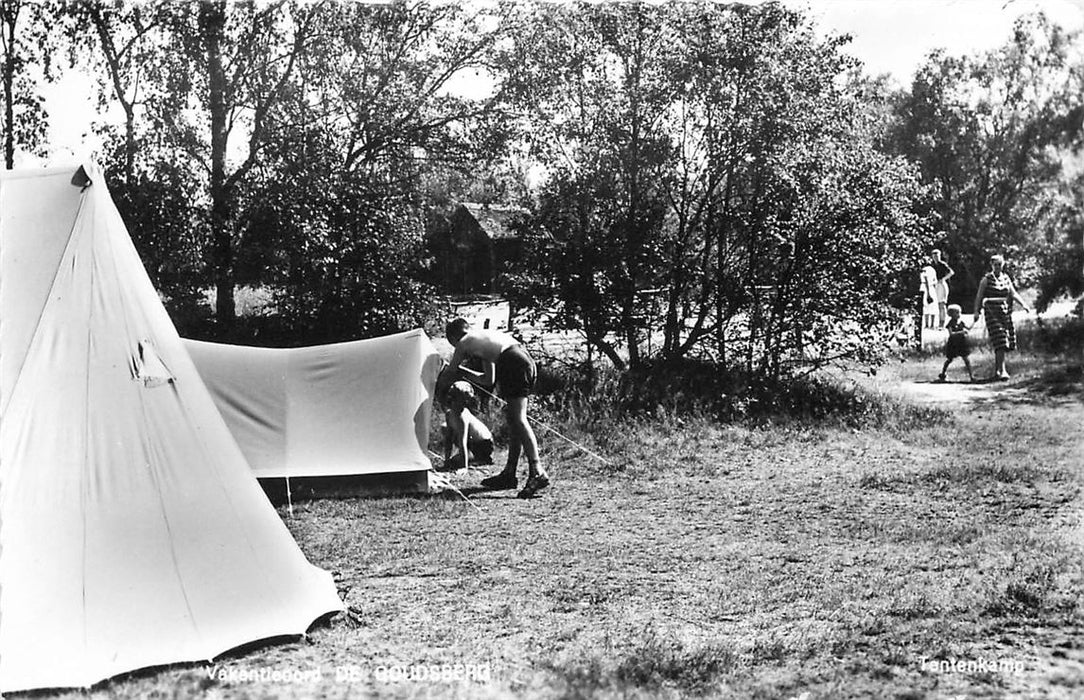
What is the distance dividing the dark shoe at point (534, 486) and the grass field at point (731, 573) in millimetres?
104

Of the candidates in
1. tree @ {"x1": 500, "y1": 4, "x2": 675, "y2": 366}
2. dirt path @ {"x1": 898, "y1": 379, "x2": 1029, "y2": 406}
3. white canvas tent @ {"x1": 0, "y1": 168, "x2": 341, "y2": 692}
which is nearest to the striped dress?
dirt path @ {"x1": 898, "y1": 379, "x2": 1029, "y2": 406}

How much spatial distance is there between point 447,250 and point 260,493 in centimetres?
519

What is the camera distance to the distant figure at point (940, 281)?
10.4 metres

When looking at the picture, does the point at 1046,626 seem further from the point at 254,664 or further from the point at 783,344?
the point at 783,344

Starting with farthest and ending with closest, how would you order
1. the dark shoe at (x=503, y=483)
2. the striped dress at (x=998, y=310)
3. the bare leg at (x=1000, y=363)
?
the bare leg at (x=1000, y=363), the striped dress at (x=998, y=310), the dark shoe at (x=503, y=483)

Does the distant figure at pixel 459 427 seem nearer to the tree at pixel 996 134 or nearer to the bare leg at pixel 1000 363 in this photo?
the tree at pixel 996 134

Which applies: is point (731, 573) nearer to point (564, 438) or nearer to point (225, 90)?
point (564, 438)

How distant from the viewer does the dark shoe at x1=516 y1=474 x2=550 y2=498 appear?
7.73 metres

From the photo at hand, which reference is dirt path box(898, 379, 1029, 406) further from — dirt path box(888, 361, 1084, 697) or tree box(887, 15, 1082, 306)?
tree box(887, 15, 1082, 306)

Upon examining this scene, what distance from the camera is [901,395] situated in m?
10.4

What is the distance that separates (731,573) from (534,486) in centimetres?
251

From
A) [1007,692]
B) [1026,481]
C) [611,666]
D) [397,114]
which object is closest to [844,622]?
[1007,692]

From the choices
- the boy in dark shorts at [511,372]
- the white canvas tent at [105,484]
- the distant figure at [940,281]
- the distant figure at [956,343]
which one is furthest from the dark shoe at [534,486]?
the distant figure at [940,281]

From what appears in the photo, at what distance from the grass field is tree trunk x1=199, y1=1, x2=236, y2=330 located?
2383 mm
